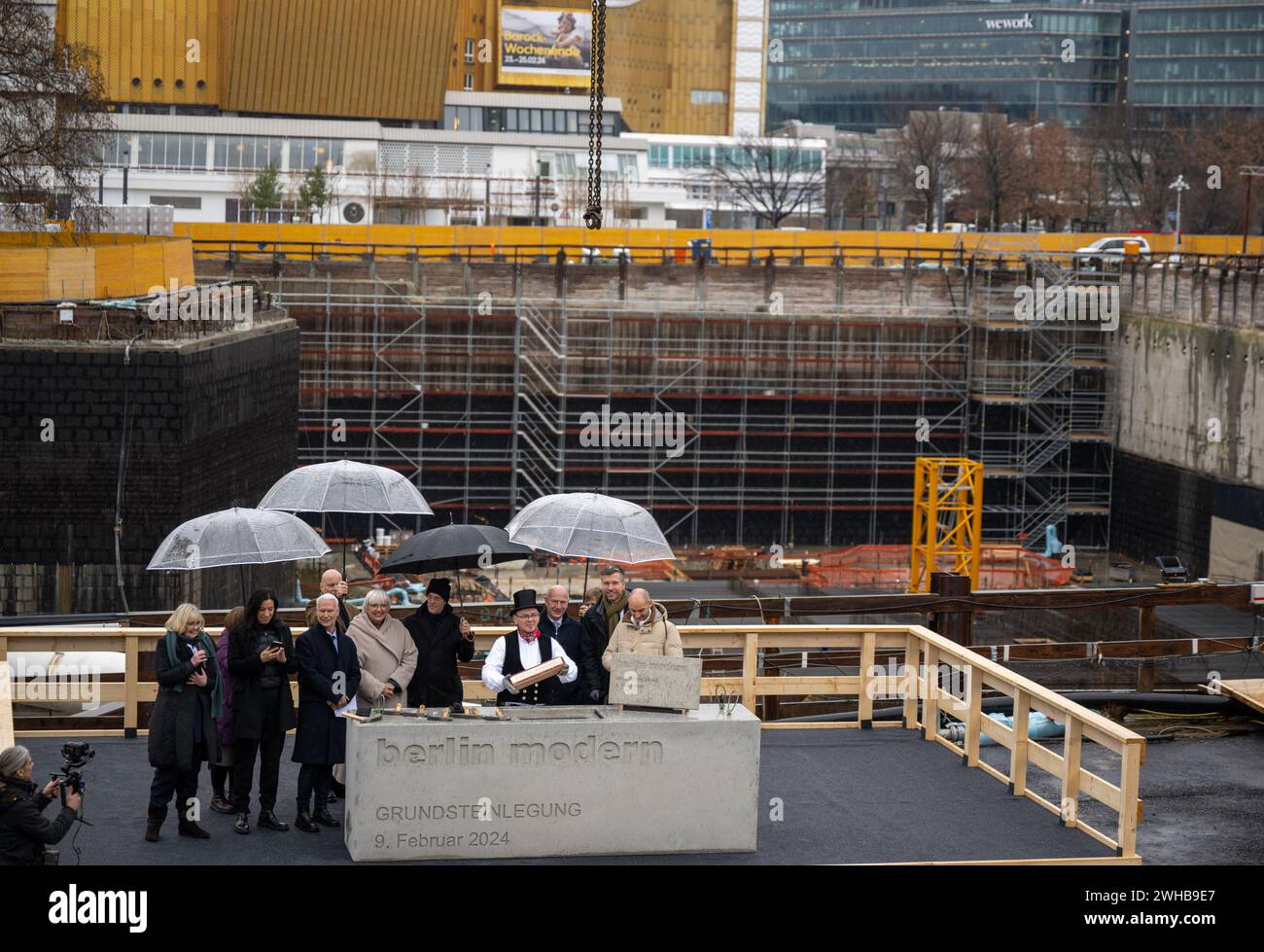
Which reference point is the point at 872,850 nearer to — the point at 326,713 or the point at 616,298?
the point at 326,713

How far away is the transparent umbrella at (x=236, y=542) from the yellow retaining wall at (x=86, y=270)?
17.9m

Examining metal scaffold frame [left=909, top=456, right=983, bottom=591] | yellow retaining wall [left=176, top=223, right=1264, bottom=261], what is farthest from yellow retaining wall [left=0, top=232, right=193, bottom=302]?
yellow retaining wall [left=176, top=223, right=1264, bottom=261]

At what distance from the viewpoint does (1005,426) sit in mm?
46906

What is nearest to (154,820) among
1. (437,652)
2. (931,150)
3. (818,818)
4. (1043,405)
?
(437,652)

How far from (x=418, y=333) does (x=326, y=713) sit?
35.2 metres

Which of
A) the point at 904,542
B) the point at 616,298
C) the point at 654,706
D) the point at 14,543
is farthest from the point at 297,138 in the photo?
the point at 654,706

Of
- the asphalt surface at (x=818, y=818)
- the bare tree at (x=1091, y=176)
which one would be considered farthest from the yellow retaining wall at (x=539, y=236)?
the asphalt surface at (x=818, y=818)

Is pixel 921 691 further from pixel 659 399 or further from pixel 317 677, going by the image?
pixel 659 399

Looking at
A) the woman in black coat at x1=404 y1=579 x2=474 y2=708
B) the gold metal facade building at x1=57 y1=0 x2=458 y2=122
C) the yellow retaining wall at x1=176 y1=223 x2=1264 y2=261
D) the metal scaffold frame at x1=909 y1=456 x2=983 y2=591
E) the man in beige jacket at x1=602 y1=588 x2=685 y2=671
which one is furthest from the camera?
the gold metal facade building at x1=57 y1=0 x2=458 y2=122

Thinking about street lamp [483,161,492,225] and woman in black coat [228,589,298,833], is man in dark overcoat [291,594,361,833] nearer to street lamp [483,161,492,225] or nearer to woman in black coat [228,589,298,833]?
woman in black coat [228,589,298,833]

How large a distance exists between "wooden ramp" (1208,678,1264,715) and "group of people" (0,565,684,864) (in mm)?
6167

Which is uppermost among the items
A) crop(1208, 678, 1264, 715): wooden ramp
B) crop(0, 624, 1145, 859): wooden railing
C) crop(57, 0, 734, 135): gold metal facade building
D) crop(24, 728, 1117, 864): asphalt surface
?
crop(57, 0, 734, 135): gold metal facade building

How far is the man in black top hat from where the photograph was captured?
35.1 feet
